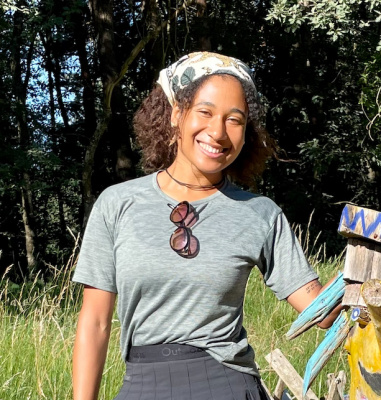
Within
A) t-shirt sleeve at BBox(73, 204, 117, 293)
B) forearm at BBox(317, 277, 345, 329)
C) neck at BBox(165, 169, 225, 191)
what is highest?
neck at BBox(165, 169, 225, 191)

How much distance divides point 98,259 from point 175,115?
19.9 inches

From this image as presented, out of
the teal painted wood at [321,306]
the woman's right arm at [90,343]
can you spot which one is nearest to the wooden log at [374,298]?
the teal painted wood at [321,306]

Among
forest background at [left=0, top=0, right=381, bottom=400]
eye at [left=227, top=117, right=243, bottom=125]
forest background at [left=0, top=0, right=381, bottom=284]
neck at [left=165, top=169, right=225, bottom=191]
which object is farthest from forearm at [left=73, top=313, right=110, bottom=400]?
forest background at [left=0, top=0, right=381, bottom=284]

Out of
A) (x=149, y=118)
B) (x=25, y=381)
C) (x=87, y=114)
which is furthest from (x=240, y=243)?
(x=87, y=114)

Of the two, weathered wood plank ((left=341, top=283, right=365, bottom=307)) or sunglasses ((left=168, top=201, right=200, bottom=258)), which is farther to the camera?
sunglasses ((left=168, top=201, right=200, bottom=258))

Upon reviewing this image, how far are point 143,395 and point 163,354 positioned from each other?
12 cm

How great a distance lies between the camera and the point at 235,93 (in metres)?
2.01

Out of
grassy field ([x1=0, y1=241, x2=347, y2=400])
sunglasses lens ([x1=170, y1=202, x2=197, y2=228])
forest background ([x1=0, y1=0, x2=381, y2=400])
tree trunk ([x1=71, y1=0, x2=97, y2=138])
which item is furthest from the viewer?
tree trunk ([x1=71, y1=0, x2=97, y2=138])

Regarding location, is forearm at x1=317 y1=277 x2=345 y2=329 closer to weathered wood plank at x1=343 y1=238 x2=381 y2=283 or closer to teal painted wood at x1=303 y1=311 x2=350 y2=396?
teal painted wood at x1=303 y1=311 x2=350 y2=396

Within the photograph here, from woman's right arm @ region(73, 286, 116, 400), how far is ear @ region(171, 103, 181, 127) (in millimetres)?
554

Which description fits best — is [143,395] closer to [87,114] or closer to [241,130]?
[241,130]

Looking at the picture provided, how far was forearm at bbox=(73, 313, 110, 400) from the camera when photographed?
6.51 ft

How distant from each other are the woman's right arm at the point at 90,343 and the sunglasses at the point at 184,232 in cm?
28

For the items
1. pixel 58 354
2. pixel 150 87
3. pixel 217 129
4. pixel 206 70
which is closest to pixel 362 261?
pixel 217 129
